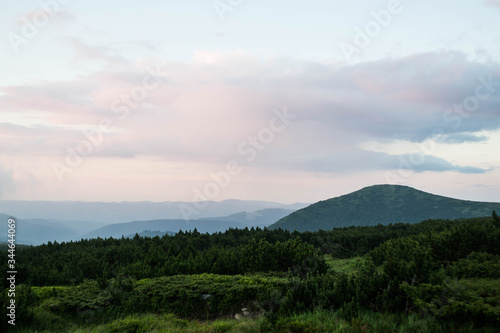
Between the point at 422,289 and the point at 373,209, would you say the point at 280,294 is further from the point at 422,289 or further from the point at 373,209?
the point at 373,209

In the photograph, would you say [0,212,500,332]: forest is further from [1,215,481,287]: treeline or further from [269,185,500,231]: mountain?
[269,185,500,231]: mountain

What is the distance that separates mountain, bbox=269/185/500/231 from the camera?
465ft

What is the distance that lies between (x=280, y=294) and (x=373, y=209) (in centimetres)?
16119

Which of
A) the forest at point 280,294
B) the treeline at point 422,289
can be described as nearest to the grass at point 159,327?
the forest at point 280,294

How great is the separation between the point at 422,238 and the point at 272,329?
922 centimetres

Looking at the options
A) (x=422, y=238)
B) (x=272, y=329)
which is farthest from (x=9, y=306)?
(x=422, y=238)

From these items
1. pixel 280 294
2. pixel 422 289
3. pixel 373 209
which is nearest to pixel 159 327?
pixel 280 294

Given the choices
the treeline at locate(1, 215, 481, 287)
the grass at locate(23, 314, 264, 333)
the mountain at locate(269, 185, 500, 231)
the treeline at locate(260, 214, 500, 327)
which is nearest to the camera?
the treeline at locate(260, 214, 500, 327)

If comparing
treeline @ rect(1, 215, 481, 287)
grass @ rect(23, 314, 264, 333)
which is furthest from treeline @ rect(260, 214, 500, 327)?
treeline @ rect(1, 215, 481, 287)

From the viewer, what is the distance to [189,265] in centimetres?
1289

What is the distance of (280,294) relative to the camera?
28.4ft

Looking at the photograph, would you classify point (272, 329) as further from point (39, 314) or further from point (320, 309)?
point (39, 314)

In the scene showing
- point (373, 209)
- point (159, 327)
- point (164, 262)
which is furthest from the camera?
point (373, 209)

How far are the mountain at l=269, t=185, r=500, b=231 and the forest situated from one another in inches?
5024
